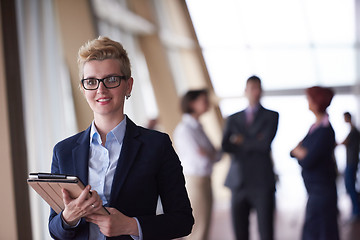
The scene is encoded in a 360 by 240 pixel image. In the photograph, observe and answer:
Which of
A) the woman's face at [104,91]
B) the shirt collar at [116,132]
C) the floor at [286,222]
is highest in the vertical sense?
the woman's face at [104,91]

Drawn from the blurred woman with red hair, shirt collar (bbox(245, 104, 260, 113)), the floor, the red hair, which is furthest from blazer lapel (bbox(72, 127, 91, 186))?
the floor

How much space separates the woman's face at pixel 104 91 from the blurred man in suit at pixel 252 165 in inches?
98.2

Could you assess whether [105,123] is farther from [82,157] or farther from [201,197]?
[201,197]

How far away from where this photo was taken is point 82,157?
1339 millimetres

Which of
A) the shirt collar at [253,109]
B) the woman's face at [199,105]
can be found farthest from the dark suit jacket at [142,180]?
the woman's face at [199,105]

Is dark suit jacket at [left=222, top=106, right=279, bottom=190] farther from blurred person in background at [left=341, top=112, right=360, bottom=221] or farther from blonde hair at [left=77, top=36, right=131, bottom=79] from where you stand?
blurred person in background at [left=341, top=112, right=360, bottom=221]

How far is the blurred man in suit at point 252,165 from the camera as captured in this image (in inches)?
142

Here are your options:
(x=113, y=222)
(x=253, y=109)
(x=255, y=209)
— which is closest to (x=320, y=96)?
(x=253, y=109)

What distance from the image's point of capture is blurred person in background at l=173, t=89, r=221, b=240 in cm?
401

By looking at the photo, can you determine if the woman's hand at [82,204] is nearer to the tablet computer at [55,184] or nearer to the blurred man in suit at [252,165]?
the tablet computer at [55,184]

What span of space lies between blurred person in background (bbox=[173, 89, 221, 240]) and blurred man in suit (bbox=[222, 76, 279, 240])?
0.28 metres

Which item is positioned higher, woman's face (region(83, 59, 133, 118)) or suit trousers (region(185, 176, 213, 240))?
woman's face (region(83, 59, 133, 118))

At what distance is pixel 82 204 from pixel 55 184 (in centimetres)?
9

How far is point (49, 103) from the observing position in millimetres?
3105
